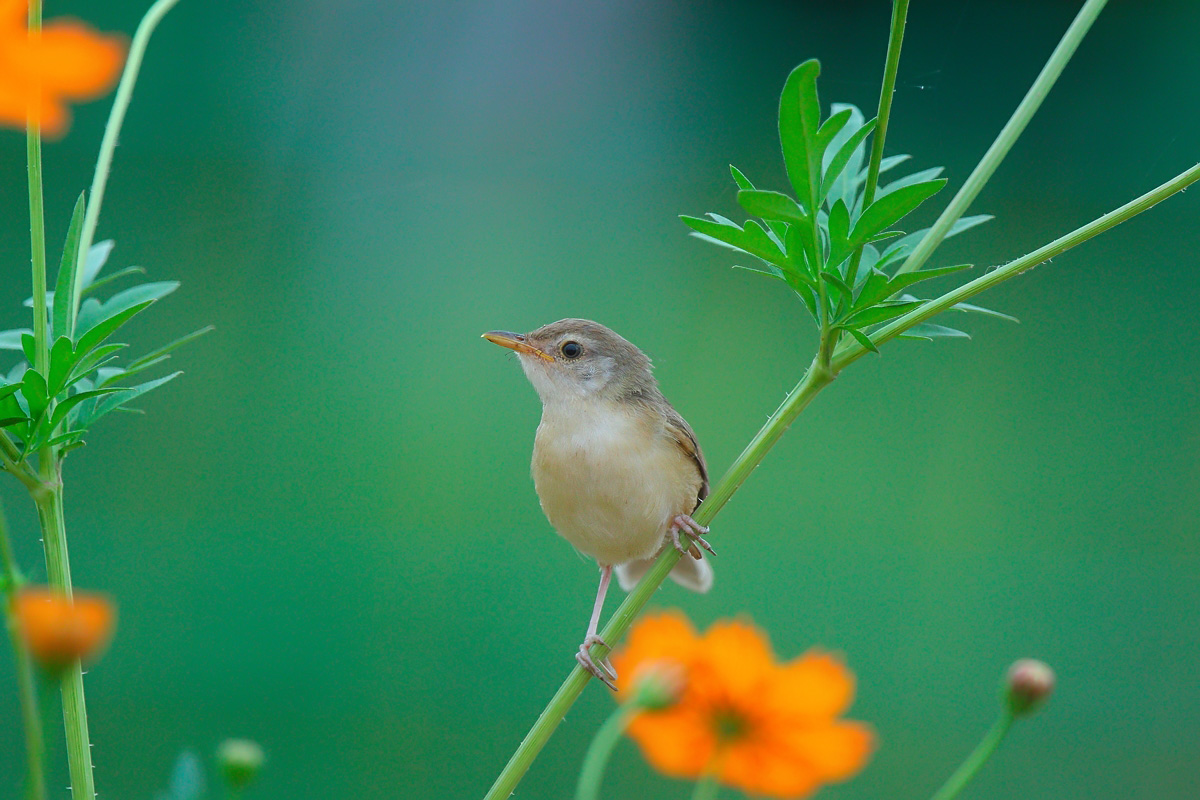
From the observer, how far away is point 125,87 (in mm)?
1190

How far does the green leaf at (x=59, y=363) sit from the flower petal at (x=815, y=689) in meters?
0.66

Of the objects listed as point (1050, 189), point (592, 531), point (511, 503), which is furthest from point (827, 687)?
point (1050, 189)

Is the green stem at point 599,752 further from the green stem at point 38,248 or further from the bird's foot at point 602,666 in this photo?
the bird's foot at point 602,666

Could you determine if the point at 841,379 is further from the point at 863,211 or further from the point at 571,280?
the point at 863,211

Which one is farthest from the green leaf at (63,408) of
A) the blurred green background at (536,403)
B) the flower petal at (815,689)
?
the blurred green background at (536,403)

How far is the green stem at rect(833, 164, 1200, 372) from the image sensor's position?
946mm

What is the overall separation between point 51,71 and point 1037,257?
86cm

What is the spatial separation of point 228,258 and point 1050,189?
13.1 feet

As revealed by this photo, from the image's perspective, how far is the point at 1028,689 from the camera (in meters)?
0.72

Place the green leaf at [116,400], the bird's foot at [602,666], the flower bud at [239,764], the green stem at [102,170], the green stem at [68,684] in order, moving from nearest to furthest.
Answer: the flower bud at [239,764] → the green stem at [68,684] → the green leaf at [116,400] → the green stem at [102,170] → the bird's foot at [602,666]

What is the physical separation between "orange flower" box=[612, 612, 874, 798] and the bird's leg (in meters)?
0.32

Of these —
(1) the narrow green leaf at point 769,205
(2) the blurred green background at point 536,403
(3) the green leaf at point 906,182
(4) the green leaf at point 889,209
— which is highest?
(3) the green leaf at point 906,182

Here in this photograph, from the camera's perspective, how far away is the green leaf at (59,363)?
920 millimetres

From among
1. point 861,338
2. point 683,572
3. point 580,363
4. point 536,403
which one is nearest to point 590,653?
point 861,338
